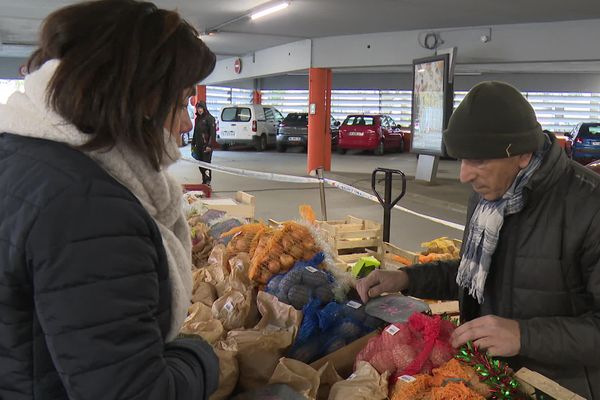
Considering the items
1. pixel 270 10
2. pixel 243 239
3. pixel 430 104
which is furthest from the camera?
pixel 430 104

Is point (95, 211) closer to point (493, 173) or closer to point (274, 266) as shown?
point (493, 173)

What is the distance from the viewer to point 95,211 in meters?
0.96

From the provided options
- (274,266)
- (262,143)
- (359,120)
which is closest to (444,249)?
(274,266)

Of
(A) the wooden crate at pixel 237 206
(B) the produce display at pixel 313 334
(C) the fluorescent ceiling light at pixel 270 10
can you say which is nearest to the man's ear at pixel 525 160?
(B) the produce display at pixel 313 334

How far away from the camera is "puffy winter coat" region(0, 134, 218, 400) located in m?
0.94

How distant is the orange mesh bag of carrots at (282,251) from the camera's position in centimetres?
280

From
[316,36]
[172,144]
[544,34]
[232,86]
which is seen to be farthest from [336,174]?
[232,86]

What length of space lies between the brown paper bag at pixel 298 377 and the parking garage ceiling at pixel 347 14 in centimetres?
799

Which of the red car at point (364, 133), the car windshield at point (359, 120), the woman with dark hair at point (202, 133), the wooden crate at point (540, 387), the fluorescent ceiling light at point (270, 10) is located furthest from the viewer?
the car windshield at point (359, 120)

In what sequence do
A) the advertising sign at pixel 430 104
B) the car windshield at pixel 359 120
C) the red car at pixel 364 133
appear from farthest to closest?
1. the car windshield at pixel 359 120
2. the red car at pixel 364 133
3. the advertising sign at pixel 430 104

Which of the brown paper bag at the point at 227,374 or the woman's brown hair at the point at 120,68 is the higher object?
the woman's brown hair at the point at 120,68

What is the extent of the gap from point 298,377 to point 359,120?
20.6 metres

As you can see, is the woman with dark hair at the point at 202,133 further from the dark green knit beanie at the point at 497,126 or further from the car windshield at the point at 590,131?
the dark green knit beanie at the point at 497,126

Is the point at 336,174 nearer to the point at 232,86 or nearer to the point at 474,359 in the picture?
the point at 474,359
